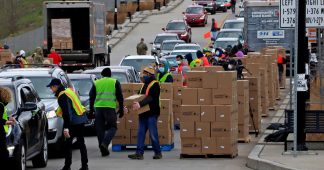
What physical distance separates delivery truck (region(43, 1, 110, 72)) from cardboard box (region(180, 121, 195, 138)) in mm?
30936

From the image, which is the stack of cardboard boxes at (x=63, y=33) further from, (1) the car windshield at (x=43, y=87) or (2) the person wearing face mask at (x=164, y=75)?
(1) the car windshield at (x=43, y=87)

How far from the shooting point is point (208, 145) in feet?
71.9

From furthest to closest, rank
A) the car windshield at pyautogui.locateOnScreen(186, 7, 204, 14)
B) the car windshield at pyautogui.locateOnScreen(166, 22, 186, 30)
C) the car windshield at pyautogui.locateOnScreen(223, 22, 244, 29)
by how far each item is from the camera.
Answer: the car windshield at pyautogui.locateOnScreen(186, 7, 204, 14) → the car windshield at pyautogui.locateOnScreen(166, 22, 186, 30) → the car windshield at pyautogui.locateOnScreen(223, 22, 244, 29)

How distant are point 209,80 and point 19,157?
542 cm

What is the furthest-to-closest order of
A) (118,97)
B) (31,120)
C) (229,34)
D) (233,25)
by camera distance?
(233,25) → (229,34) → (118,97) → (31,120)

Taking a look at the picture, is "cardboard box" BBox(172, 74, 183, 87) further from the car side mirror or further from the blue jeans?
the car side mirror

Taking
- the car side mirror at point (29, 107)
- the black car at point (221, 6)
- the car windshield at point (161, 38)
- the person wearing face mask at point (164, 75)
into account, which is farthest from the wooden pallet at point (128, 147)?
the black car at point (221, 6)

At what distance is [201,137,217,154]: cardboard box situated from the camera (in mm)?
21875

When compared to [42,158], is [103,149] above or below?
below

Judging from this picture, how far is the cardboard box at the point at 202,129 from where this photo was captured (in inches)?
862

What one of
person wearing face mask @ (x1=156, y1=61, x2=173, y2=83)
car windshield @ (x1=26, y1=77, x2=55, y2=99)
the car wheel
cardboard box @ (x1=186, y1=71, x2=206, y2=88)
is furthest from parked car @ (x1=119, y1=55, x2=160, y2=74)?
the car wheel

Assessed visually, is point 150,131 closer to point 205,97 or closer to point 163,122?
point 205,97

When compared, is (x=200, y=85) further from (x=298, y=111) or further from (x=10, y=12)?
(x=10, y=12)

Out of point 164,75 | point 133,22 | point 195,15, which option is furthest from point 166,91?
point 133,22
